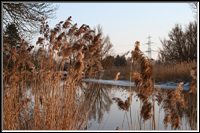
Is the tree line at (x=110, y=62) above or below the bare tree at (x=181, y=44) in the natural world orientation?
below

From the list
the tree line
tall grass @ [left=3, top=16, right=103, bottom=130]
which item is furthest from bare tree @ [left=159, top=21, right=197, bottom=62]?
tall grass @ [left=3, top=16, right=103, bottom=130]

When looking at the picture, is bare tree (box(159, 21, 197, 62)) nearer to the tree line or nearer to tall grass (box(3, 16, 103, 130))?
the tree line

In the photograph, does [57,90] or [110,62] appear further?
[110,62]

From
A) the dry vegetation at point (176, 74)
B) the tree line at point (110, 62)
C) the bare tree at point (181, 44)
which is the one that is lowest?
the dry vegetation at point (176, 74)

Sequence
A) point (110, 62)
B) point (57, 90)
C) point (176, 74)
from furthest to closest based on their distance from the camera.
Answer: point (110, 62) < point (176, 74) < point (57, 90)

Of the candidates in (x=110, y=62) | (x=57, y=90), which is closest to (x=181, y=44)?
(x=110, y=62)

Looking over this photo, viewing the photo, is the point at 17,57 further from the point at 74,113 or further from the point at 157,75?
the point at 157,75

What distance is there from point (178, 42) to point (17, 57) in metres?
18.2

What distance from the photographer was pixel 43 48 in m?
3.22

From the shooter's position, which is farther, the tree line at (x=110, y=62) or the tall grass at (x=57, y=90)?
the tree line at (x=110, y=62)

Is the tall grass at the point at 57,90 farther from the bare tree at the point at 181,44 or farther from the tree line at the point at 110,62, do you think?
the bare tree at the point at 181,44

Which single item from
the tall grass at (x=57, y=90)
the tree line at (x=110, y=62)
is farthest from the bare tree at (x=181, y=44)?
the tall grass at (x=57, y=90)

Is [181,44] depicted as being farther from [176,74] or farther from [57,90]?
[57,90]

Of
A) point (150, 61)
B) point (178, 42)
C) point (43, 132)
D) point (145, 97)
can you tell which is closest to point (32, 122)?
point (43, 132)
